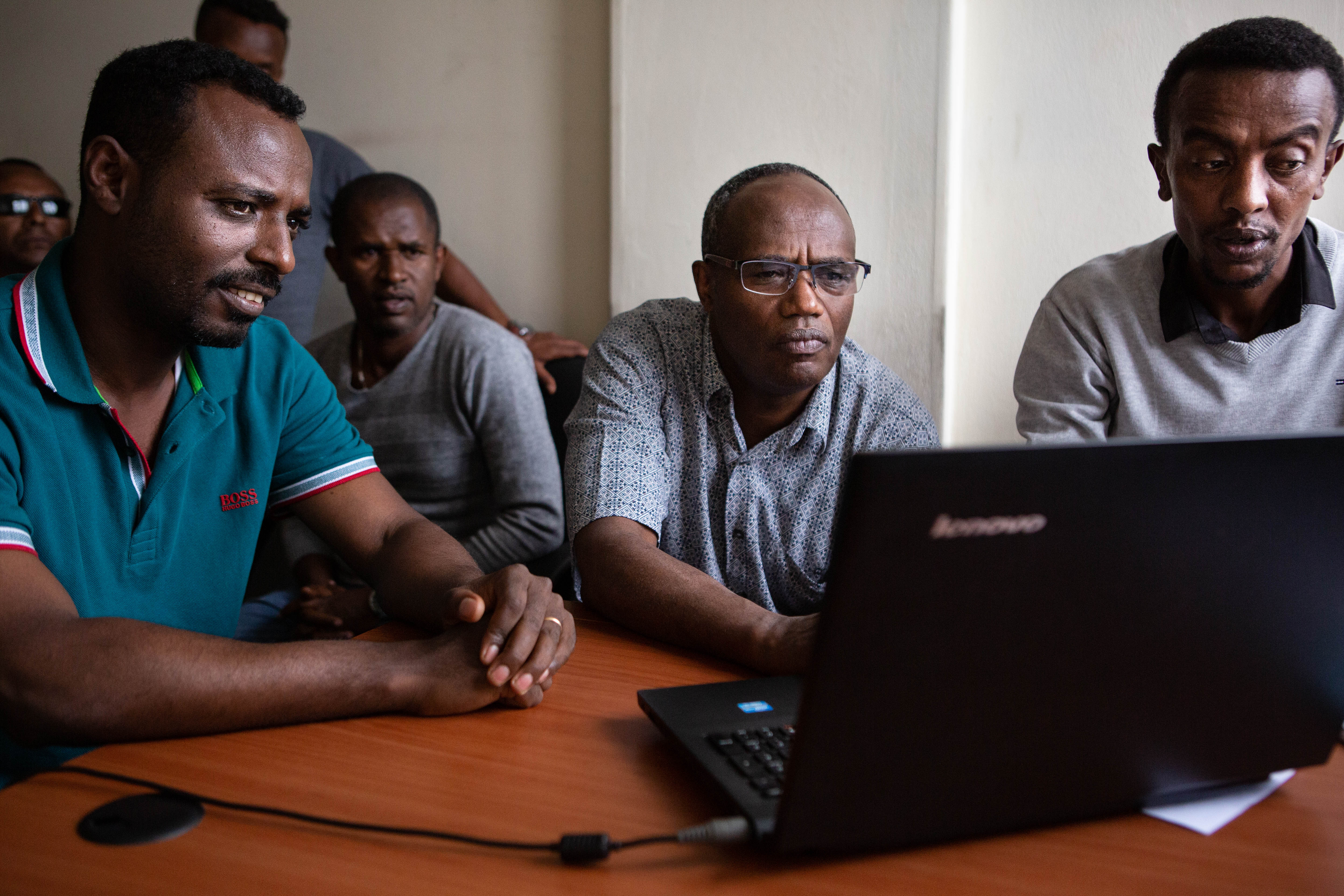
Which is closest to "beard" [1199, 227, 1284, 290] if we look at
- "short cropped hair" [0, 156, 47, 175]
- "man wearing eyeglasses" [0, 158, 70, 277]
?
"man wearing eyeglasses" [0, 158, 70, 277]

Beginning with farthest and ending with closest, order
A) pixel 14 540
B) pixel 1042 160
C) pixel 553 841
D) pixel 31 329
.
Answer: pixel 1042 160
pixel 31 329
pixel 14 540
pixel 553 841

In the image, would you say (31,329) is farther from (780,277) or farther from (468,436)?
(468,436)

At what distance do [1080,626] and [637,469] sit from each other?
90 cm

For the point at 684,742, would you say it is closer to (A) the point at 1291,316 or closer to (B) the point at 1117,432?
(B) the point at 1117,432

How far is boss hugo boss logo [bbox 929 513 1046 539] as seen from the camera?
0.54 m

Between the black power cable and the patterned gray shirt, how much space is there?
0.84 m

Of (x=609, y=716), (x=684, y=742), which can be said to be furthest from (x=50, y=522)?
(x=684, y=742)

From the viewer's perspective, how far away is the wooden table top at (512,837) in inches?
24.8

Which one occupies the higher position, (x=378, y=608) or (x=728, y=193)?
(x=728, y=193)

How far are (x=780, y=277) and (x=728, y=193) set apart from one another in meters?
0.21

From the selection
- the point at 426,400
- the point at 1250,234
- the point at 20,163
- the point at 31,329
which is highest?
the point at 20,163

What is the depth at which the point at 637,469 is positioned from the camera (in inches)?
56.6

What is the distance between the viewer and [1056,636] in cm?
60

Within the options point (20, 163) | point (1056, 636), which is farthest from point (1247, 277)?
point (20, 163)
